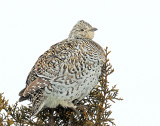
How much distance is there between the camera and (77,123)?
17.9 ft

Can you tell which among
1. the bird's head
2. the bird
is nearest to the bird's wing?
the bird

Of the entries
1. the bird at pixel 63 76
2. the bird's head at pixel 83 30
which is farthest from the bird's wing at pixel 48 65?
the bird's head at pixel 83 30

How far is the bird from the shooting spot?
5.21 metres

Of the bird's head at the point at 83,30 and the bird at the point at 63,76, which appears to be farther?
the bird's head at the point at 83,30

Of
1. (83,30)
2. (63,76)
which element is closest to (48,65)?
(63,76)

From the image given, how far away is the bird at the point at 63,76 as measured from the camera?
5.21m

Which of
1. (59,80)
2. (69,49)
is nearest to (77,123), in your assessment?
(59,80)

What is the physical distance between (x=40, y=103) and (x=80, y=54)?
95cm

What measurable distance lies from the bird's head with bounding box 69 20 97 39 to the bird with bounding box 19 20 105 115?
450 millimetres

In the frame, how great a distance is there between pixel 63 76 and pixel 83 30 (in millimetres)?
1169

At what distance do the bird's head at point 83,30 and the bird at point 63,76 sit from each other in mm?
450

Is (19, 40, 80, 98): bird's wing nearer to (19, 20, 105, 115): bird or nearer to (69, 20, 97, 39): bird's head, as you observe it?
(19, 20, 105, 115): bird

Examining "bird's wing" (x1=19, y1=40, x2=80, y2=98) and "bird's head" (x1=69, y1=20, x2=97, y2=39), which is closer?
"bird's wing" (x1=19, y1=40, x2=80, y2=98)

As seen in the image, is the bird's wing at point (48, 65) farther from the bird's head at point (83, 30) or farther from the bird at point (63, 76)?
the bird's head at point (83, 30)
